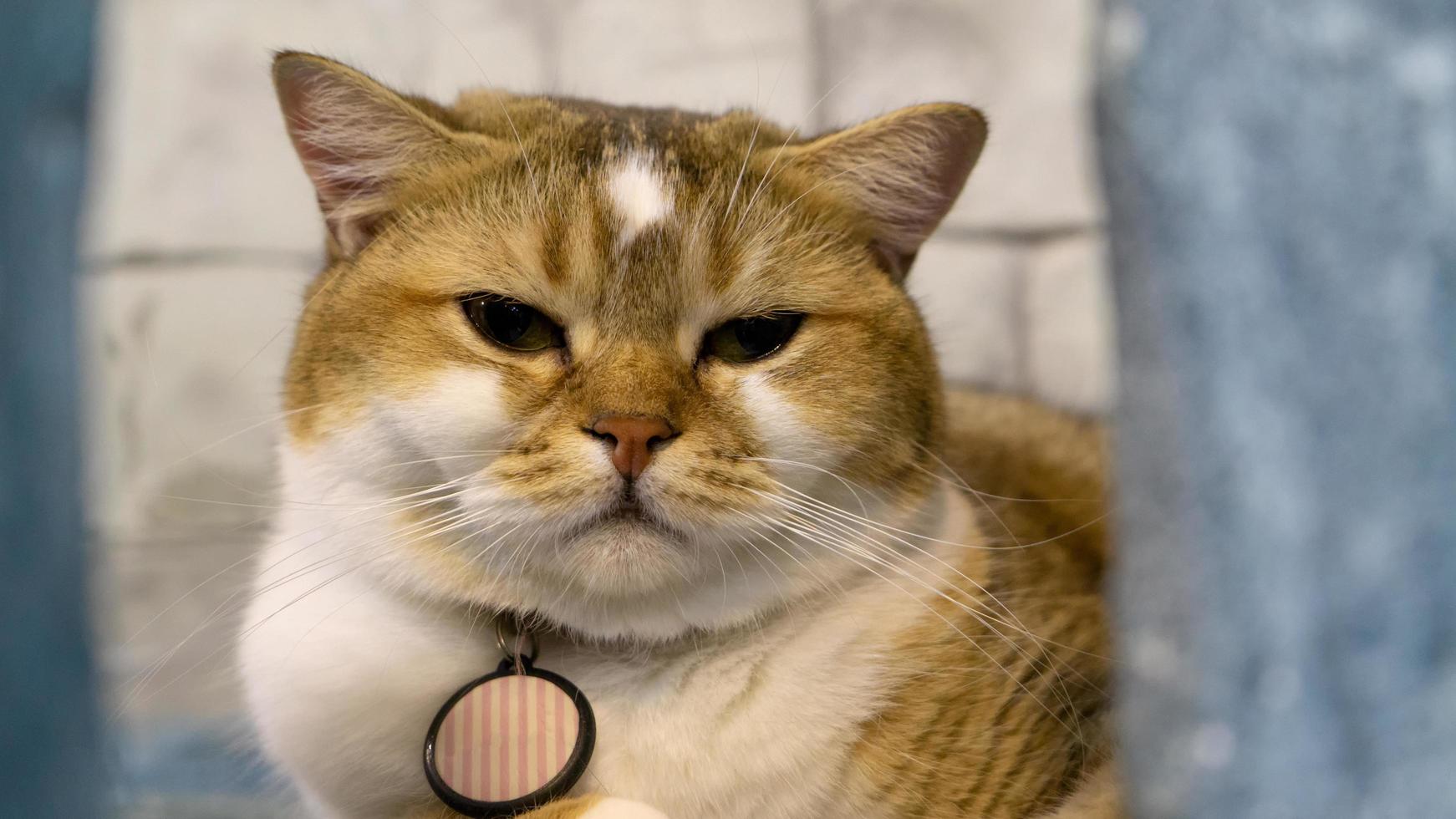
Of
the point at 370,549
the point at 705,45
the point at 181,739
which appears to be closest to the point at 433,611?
the point at 370,549

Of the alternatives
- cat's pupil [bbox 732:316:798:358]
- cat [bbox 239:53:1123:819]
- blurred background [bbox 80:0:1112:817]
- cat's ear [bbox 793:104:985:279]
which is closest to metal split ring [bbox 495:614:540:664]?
cat [bbox 239:53:1123:819]

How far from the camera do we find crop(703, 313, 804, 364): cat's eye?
1.21 meters

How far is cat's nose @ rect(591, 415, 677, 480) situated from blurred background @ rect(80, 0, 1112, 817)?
140 centimetres

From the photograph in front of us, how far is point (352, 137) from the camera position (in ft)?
4.15

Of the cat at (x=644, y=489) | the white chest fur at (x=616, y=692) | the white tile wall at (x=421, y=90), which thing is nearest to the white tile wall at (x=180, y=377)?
the white tile wall at (x=421, y=90)

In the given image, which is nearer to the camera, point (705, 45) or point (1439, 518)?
point (1439, 518)

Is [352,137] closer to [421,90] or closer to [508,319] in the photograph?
[508,319]

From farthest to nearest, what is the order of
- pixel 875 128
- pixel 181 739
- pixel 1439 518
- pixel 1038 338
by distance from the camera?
1. pixel 1038 338
2. pixel 181 739
3. pixel 875 128
4. pixel 1439 518

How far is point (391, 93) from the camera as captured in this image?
1226 millimetres

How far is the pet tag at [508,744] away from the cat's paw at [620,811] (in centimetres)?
5

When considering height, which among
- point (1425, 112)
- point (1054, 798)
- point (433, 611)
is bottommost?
point (1054, 798)

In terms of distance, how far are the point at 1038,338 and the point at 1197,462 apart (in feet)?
6.05

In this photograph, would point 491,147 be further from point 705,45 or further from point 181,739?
point 181,739

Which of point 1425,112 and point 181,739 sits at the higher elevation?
point 1425,112
